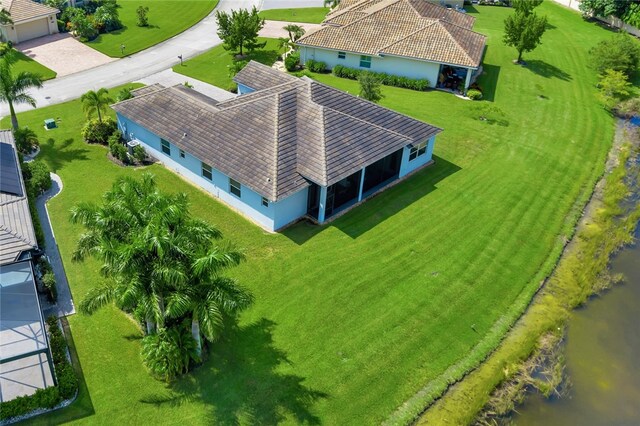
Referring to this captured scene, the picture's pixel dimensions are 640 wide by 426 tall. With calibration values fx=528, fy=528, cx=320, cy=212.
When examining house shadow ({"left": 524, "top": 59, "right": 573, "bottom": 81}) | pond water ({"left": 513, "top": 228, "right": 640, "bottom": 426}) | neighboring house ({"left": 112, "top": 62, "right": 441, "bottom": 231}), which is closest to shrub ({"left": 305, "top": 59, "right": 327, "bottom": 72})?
neighboring house ({"left": 112, "top": 62, "right": 441, "bottom": 231})

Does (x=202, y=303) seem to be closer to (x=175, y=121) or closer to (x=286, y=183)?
(x=286, y=183)

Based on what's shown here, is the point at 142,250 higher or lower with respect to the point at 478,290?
higher

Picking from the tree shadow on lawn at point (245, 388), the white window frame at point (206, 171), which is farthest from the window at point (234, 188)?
the tree shadow on lawn at point (245, 388)

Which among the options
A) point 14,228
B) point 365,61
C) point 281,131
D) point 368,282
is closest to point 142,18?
point 365,61

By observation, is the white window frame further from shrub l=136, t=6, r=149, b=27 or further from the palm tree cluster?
shrub l=136, t=6, r=149, b=27

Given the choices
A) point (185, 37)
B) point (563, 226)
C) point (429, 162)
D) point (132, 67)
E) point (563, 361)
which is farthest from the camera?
point (185, 37)

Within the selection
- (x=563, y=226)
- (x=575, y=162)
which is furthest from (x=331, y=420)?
(x=575, y=162)
